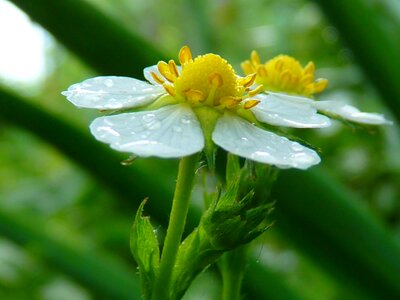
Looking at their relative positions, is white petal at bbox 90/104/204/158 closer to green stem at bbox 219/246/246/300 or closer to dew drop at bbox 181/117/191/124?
dew drop at bbox 181/117/191/124

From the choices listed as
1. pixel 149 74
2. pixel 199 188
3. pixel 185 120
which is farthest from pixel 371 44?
pixel 185 120

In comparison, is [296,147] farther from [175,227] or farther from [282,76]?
[282,76]

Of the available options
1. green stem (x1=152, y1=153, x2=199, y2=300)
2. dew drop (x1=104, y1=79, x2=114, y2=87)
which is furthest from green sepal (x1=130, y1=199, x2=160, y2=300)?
dew drop (x1=104, y1=79, x2=114, y2=87)

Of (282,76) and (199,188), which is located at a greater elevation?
(199,188)

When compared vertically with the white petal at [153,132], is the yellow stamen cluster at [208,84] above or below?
above

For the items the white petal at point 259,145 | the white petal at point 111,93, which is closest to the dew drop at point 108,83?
the white petal at point 111,93

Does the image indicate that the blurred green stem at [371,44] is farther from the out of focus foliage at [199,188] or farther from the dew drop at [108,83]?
the dew drop at [108,83]
